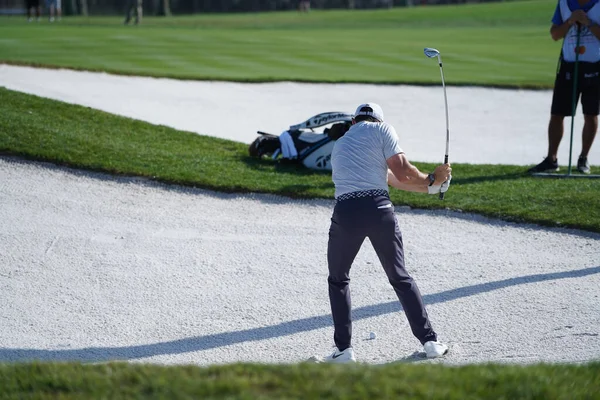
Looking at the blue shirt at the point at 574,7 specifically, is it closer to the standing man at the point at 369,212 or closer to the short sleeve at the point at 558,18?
the short sleeve at the point at 558,18

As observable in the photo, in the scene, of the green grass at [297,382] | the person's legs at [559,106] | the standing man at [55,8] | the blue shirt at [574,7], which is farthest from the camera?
the standing man at [55,8]

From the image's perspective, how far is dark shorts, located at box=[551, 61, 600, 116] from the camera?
11.5 meters

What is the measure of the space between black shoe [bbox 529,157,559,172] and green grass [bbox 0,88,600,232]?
25cm

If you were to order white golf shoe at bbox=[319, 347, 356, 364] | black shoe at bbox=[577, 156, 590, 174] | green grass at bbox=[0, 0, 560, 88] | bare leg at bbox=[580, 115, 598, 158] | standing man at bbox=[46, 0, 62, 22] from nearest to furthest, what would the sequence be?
white golf shoe at bbox=[319, 347, 356, 364] < bare leg at bbox=[580, 115, 598, 158] < black shoe at bbox=[577, 156, 590, 174] < green grass at bbox=[0, 0, 560, 88] < standing man at bbox=[46, 0, 62, 22]

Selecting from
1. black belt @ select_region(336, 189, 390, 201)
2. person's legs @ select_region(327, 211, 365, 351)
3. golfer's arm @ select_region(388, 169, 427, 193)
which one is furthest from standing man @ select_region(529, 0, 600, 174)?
person's legs @ select_region(327, 211, 365, 351)

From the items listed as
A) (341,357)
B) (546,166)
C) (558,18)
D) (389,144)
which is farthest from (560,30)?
(341,357)

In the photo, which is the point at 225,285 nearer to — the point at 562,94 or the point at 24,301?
the point at 24,301

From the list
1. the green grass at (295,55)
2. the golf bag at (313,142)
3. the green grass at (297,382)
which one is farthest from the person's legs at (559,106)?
the green grass at (295,55)

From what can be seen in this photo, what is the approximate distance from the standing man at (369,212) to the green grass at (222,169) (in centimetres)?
388

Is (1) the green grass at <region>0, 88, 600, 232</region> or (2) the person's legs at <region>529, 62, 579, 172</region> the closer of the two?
(1) the green grass at <region>0, 88, 600, 232</region>

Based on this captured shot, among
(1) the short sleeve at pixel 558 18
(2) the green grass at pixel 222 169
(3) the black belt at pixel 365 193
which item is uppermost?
(1) the short sleeve at pixel 558 18

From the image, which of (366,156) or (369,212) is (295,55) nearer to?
(366,156)

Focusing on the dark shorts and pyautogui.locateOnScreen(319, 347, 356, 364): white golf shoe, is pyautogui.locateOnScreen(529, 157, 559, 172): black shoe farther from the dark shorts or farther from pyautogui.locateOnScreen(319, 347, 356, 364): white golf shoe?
pyautogui.locateOnScreen(319, 347, 356, 364): white golf shoe

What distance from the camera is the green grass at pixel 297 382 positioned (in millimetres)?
4625
